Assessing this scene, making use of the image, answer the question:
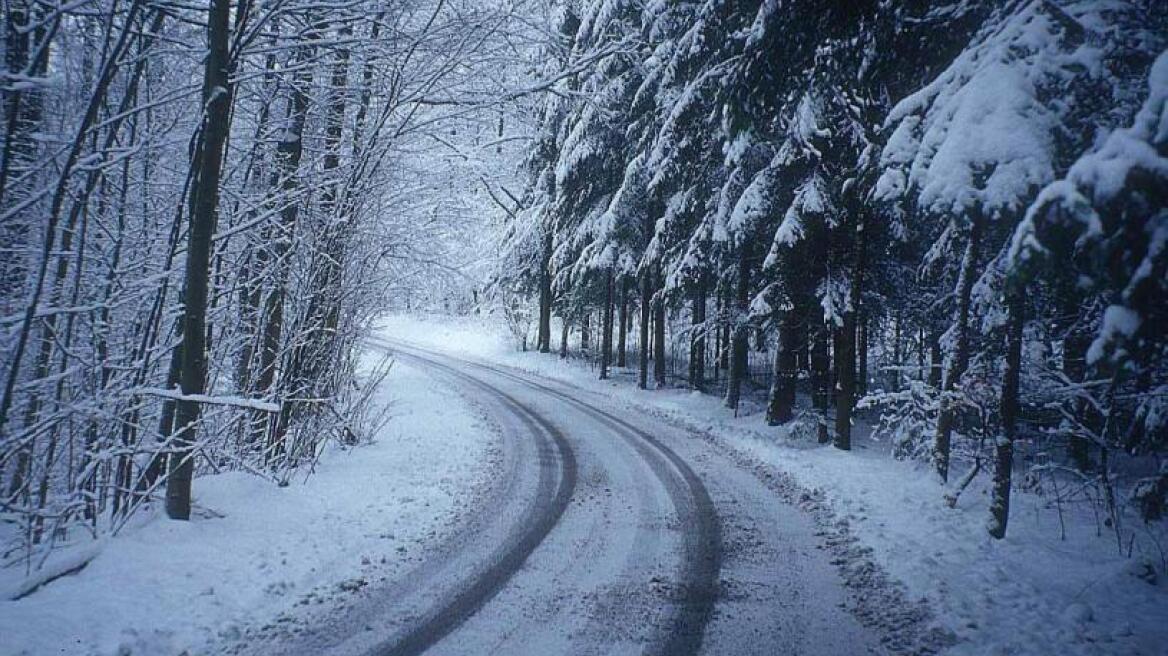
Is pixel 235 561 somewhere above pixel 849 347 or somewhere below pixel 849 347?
below

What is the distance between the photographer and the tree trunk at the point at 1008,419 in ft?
21.1

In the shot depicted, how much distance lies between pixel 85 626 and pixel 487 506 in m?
4.38

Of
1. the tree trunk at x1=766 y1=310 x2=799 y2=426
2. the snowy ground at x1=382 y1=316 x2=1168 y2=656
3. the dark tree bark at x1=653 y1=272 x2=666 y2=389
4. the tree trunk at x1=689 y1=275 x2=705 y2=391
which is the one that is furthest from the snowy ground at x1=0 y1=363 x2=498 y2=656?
the dark tree bark at x1=653 y1=272 x2=666 y2=389

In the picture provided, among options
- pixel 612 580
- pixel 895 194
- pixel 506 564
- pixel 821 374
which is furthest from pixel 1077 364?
pixel 506 564

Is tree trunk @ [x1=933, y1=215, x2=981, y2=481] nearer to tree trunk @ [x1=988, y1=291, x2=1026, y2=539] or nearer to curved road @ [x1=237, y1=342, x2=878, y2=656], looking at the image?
tree trunk @ [x1=988, y1=291, x2=1026, y2=539]

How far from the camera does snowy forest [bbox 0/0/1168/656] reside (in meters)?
4.04

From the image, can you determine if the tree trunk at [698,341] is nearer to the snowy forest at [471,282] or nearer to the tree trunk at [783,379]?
the tree trunk at [783,379]

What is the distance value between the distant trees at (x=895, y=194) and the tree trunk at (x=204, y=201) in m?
3.49

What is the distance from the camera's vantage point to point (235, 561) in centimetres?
525

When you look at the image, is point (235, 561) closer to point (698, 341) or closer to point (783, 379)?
point (783, 379)

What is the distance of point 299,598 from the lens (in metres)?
4.90

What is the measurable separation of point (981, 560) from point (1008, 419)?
1.78 meters

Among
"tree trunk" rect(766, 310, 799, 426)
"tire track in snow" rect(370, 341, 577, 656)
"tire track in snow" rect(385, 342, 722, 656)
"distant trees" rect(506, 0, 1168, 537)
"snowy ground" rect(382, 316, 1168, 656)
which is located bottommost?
"tire track in snow" rect(370, 341, 577, 656)

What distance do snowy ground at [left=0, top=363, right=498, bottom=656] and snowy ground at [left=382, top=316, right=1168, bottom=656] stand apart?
5057 mm
